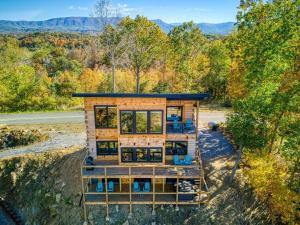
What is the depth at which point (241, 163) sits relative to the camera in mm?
24922

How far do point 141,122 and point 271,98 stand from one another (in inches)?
405

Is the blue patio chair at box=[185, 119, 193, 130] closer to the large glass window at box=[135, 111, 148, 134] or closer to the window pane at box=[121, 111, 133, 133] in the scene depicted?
the large glass window at box=[135, 111, 148, 134]

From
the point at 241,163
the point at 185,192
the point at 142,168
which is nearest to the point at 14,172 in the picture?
the point at 142,168

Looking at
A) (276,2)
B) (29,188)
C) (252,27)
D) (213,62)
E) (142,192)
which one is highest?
(276,2)

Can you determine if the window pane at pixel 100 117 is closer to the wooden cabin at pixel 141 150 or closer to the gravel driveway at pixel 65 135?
the wooden cabin at pixel 141 150

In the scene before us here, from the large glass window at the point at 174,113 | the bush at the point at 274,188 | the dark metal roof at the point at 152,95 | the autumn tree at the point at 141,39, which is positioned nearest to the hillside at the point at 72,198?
the bush at the point at 274,188

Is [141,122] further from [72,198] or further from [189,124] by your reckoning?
[72,198]

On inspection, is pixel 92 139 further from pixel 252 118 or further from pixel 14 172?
pixel 252 118

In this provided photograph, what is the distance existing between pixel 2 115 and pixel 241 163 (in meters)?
35.6

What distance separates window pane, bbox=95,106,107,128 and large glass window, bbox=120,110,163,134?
5.73 feet

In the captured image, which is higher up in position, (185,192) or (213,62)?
(213,62)

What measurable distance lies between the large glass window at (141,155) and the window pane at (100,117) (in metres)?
2.79

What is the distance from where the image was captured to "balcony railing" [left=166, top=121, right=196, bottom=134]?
22.6 meters

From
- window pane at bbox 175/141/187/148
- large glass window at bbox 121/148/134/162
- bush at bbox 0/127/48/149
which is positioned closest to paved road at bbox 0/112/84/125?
bush at bbox 0/127/48/149
